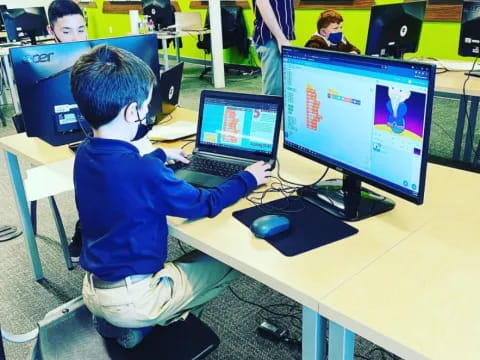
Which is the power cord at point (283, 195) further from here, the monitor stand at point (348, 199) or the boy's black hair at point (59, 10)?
the boy's black hair at point (59, 10)

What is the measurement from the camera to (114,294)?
1171mm

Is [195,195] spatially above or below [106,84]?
below

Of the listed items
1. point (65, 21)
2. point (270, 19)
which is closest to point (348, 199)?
point (65, 21)

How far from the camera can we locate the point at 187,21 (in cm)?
639

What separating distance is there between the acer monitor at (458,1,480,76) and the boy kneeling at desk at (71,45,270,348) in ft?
6.95

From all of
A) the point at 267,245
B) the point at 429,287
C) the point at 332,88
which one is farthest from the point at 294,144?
the point at 429,287

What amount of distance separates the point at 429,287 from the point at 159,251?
65 centimetres

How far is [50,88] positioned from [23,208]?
65 centimetres

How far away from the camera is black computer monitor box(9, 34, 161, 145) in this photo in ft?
5.48

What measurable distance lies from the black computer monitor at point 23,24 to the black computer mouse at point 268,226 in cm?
501

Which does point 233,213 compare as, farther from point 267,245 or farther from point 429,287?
point 429,287

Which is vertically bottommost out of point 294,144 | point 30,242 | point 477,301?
point 30,242

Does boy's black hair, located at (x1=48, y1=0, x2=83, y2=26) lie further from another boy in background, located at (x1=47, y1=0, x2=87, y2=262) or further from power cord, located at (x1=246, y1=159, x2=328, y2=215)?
power cord, located at (x1=246, y1=159, x2=328, y2=215)

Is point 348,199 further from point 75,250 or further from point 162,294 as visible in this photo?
point 75,250
